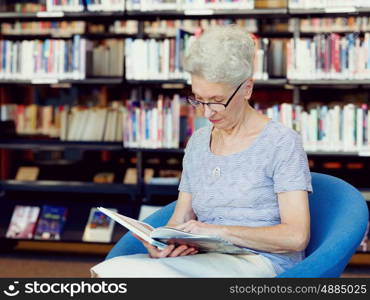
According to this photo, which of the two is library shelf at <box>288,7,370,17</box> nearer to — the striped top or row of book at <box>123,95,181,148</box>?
row of book at <box>123,95,181,148</box>

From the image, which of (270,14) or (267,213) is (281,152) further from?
(270,14)

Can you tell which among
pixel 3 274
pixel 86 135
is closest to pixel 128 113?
pixel 86 135

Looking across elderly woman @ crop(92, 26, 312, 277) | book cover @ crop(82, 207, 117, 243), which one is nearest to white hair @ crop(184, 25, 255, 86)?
elderly woman @ crop(92, 26, 312, 277)

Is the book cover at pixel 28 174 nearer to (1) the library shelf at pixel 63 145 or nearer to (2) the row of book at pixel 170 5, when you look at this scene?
(1) the library shelf at pixel 63 145

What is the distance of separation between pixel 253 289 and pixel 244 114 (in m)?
0.56

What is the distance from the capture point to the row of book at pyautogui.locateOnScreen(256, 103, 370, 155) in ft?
14.0

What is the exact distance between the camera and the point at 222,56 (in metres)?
1.92

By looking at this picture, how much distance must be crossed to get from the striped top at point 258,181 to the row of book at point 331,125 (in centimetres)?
230

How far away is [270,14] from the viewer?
4.45 metres

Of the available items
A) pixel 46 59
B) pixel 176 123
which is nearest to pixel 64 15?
pixel 46 59

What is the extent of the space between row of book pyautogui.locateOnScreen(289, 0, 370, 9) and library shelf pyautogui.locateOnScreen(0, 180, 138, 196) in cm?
160

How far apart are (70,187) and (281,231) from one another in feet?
10.0

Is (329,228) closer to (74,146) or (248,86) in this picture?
(248,86)

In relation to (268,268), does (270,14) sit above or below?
above
